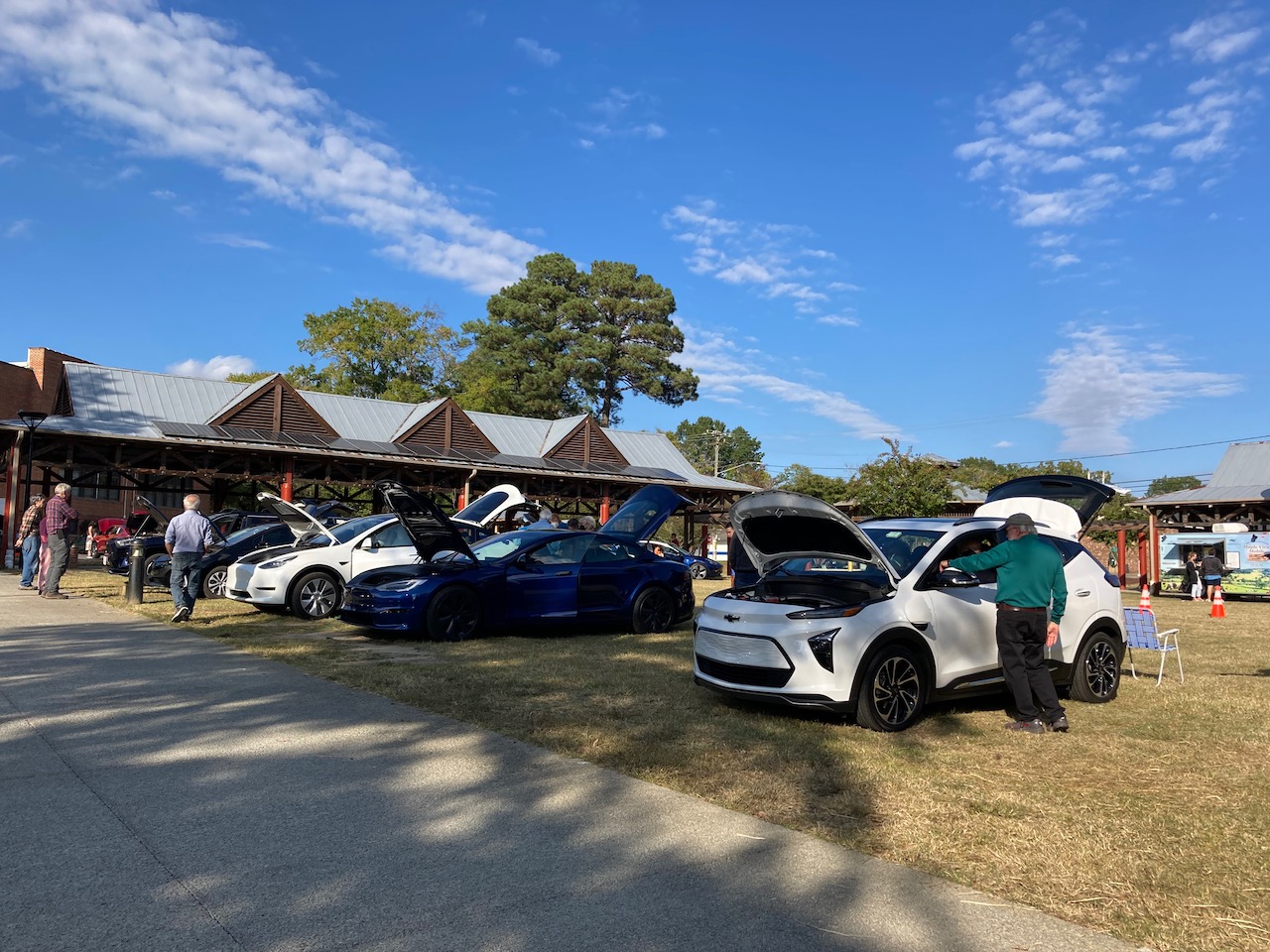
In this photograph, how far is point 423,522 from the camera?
37.0 ft

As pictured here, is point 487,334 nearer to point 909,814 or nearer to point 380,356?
point 380,356

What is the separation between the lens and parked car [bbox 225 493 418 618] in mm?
13445

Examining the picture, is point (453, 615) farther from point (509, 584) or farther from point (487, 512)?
point (487, 512)

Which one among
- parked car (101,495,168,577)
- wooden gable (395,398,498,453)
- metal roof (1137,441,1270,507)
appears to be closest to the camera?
parked car (101,495,168,577)

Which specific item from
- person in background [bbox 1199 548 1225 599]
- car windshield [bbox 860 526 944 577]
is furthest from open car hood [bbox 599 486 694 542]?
person in background [bbox 1199 548 1225 599]

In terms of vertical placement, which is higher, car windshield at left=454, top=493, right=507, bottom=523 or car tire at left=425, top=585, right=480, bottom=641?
car windshield at left=454, top=493, right=507, bottom=523

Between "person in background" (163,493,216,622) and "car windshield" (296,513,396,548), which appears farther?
"car windshield" (296,513,396,548)

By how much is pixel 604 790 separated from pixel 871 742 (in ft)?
7.28

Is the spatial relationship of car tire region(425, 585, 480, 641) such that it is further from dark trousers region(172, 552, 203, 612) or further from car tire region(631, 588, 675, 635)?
dark trousers region(172, 552, 203, 612)

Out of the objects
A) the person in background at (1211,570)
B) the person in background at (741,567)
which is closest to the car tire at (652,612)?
the person in background at (741,567)

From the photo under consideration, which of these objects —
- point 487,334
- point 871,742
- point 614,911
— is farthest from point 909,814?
point 487,334

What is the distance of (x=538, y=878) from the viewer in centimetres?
394

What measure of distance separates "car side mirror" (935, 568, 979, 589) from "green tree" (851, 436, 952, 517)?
96.1 ft

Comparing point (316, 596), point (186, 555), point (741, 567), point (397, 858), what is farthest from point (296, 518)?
point (397, 858)
